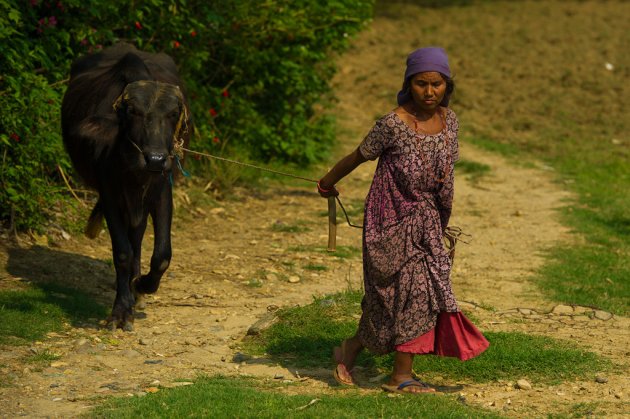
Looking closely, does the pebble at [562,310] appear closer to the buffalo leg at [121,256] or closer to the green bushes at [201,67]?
the buffalo leg at [121,256]

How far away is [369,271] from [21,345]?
2.21m

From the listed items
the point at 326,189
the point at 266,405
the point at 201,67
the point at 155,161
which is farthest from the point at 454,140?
the point at 201,67

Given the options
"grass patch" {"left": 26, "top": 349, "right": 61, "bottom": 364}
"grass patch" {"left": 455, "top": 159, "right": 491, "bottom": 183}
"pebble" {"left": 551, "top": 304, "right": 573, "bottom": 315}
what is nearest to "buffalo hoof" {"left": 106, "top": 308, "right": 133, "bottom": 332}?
"grass patch" {"left": 26, "top": 349, "right": 61, "bottom": 364}

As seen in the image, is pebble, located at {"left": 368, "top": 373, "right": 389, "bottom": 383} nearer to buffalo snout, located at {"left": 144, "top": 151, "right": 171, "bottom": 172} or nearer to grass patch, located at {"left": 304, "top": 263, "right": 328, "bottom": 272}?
buffalo snout, located at {"left": 144, "top": 151, "right": 171, "bottom": 172}

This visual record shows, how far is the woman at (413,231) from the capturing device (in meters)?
5.33

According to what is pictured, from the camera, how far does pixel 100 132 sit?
22.0 feet

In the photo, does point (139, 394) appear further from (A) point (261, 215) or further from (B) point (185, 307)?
(A) point (261, 215)

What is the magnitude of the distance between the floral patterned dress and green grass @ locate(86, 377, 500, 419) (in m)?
0.35

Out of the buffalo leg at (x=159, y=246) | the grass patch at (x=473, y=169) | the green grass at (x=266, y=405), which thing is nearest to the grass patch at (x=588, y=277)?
the green grass at (x=266, y=405)

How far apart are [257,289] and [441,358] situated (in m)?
2.25

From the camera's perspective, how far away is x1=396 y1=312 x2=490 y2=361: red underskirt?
5352 millimetres

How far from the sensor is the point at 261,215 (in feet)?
34.3

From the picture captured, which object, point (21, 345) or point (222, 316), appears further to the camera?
point (222, 316)

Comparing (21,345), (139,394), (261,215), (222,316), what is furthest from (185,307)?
(261,215)
